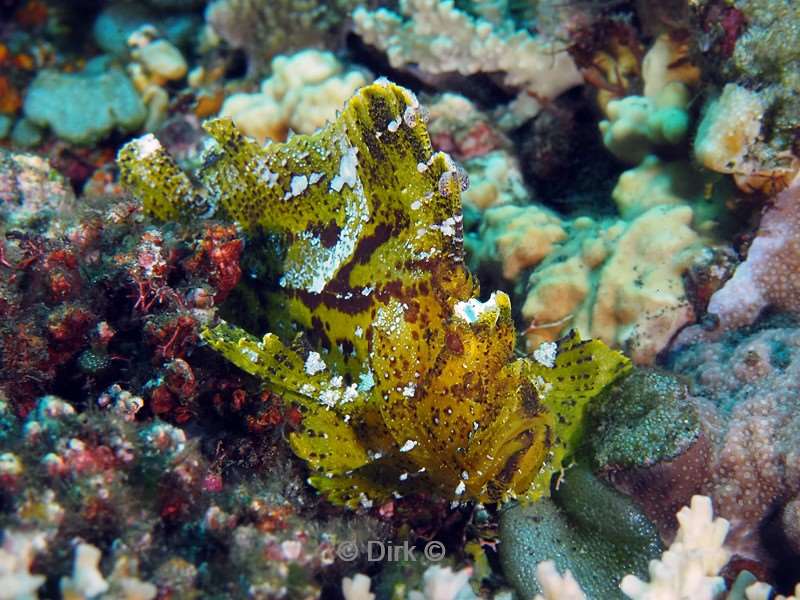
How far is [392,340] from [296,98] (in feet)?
11.6

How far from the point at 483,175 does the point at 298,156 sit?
2.14m

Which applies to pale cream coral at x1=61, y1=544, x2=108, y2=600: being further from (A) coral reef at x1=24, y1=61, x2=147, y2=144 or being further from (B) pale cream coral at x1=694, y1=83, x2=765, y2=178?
(A) coral reef at x1=24, y1=61, x2=147, y2=144

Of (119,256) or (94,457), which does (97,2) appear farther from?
(94,457)

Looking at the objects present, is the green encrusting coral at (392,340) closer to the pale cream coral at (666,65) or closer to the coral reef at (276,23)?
the pale cream coral at (666,65)

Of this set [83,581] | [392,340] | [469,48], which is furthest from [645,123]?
[83,581]

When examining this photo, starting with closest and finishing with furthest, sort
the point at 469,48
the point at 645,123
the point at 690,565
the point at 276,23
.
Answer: the point at 690,565
the point at 645,123
the point at 469,48
the point at 276,23

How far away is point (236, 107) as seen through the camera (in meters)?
6.09

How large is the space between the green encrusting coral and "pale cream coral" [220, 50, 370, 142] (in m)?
2.03

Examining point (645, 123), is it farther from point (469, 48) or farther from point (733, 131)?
point (469, 48)

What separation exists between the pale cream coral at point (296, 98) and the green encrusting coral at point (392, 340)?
2028mm

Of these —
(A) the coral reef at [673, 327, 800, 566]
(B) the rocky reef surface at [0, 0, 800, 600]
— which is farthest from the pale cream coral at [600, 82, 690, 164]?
(A) the coral reef at [673, 327, 800, 566]

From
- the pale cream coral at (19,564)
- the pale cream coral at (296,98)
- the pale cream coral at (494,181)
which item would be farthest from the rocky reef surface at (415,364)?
the pale cream coral at (296,98)

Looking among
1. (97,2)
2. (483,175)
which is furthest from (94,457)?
(97,2)

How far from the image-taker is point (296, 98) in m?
5.94
